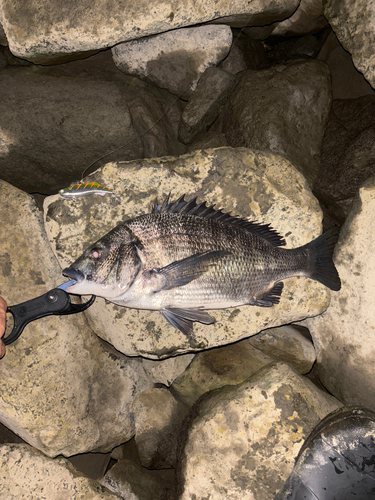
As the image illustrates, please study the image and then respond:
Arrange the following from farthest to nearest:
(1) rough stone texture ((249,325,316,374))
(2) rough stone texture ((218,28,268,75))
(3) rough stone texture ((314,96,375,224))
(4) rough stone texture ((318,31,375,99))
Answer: (2) rough stone texture ((218,28,268,75))
(4) rough stone texture ((318,31,375,99))
(3) rough stone texture ((314,96,375,224))
(1) rough stone texture ((249,325,316,374))

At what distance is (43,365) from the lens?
3822mm

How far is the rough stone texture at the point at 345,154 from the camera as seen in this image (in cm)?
466

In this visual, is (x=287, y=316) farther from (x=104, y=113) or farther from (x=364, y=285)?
(x=104, y=113)

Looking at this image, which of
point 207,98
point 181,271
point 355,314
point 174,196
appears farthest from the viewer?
point 207,98

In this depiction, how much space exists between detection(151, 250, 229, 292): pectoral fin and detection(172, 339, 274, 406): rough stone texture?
4.89 feet

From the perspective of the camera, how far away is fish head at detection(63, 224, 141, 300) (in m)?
3.14

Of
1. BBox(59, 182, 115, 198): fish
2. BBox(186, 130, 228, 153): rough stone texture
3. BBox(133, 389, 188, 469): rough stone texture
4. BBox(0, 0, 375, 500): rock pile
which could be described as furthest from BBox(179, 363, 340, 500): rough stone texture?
BBox(186, 130, 228, 153): rough stone texture

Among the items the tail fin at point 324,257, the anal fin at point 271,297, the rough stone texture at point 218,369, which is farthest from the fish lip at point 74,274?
the tail fin at point 324,257

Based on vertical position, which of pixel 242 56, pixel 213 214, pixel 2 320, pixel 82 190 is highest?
pixel 242 56

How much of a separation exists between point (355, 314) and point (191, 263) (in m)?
1.92

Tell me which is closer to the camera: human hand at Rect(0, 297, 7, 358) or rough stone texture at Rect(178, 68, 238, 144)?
human hand at Rect(0, 297, 7, 358)

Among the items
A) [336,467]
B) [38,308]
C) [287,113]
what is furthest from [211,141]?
[336,467]

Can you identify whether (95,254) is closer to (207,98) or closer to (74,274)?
(74,274)

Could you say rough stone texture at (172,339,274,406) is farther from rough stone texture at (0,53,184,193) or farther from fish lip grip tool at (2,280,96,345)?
rough stone texture at (0,53,184,193)
